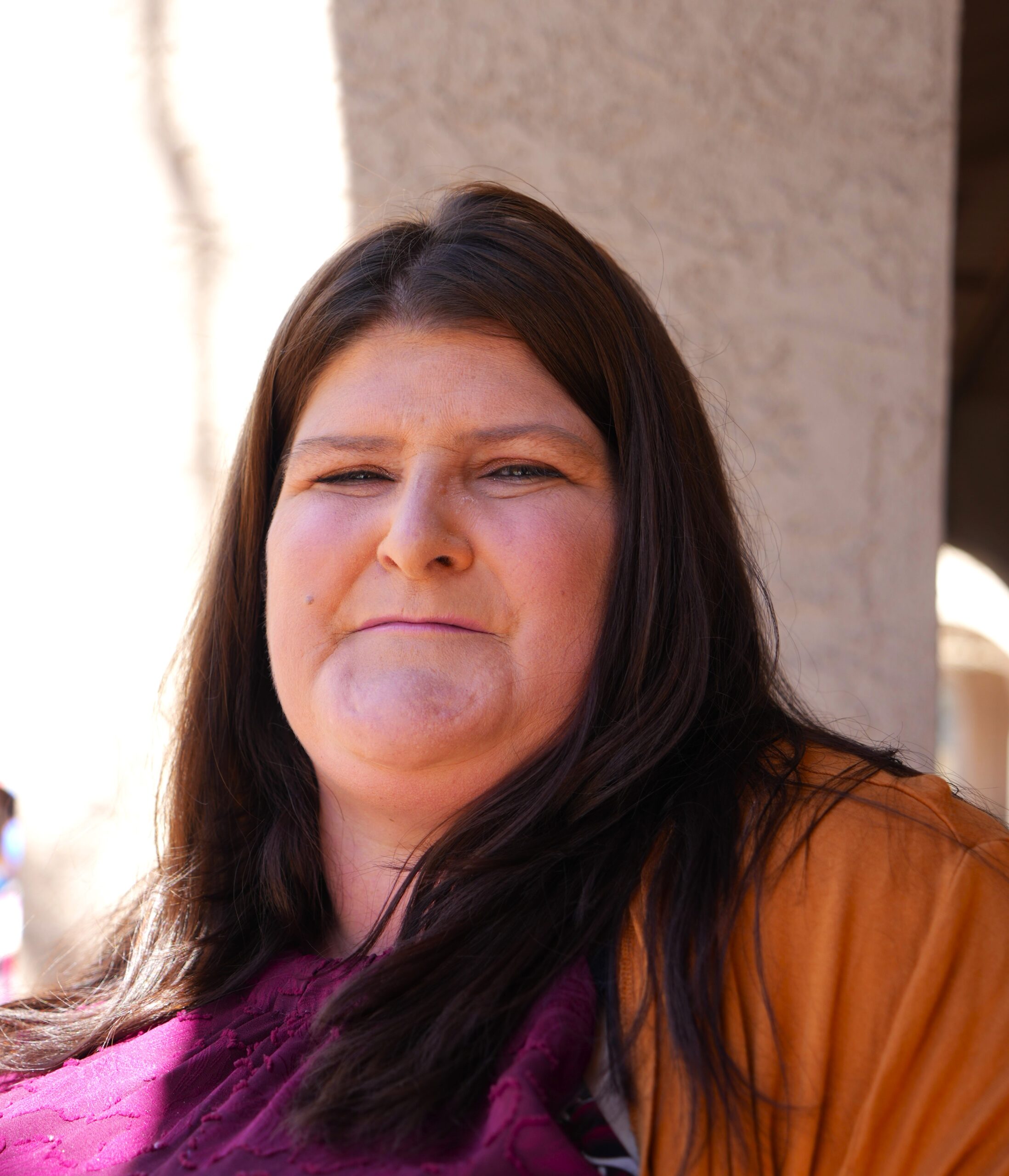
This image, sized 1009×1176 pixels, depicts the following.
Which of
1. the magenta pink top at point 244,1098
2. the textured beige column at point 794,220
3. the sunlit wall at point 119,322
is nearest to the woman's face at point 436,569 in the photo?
the magenta pink top at point 244,1098

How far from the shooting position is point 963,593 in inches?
340

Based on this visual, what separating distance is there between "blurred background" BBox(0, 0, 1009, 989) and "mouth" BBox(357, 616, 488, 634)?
39.0 inches

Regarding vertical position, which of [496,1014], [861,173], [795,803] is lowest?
[496,1014]

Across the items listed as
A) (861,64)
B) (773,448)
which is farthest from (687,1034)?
(861,64)

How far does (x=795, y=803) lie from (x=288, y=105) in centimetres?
Result: 169

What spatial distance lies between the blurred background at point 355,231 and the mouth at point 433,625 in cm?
99

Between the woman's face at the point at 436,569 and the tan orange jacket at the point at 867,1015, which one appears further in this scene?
the woman's face at the point at 436,569

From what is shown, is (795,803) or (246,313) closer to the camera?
(795,803)

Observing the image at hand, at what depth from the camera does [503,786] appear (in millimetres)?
1228

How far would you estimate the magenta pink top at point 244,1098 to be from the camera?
871 millimetres

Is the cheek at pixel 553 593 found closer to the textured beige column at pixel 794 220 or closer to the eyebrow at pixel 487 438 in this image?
the eyebrow at pixel 487 438

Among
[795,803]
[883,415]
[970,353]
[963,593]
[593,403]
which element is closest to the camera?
[795,803]

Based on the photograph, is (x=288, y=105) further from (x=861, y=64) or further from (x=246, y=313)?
(x=861, y=64)

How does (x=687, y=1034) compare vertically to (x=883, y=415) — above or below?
below
